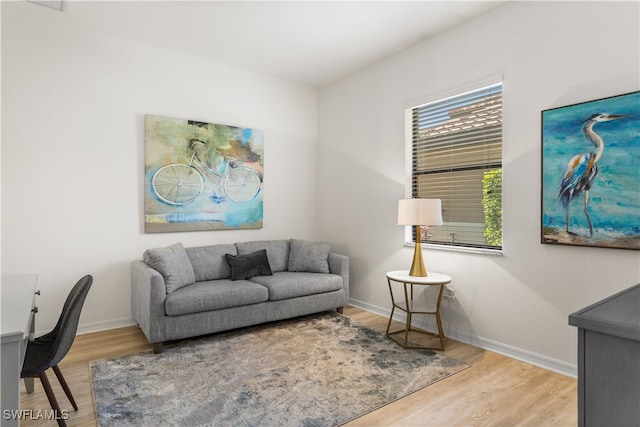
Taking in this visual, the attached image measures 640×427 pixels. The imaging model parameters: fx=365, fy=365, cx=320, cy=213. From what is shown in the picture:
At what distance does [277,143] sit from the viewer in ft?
15.6

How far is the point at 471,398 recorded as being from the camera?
2.30m

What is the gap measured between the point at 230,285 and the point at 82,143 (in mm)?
1955

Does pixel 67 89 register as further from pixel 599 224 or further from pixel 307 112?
pixel 599 224

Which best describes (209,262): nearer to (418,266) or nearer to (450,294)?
(418,266)

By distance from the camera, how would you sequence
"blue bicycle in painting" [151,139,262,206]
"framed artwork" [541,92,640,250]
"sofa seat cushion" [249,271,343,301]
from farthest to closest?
1. "blue bicycle in painting" [151,139,262,206]
2. "sofa seat cushion" [249,271,343,301]
3. "framed artwork" [541,92,640,250]

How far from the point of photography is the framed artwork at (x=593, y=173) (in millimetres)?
2311

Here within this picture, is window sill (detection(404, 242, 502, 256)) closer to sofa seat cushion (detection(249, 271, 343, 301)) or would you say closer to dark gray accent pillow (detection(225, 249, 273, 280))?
sofa seat cushion (detection(249, 271, 343, 301))

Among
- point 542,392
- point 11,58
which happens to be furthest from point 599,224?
point 11,58

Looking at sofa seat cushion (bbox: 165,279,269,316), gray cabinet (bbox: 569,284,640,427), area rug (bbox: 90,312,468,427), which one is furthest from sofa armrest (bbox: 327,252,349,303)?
gray cabinet (bbox: 569,284,640,427)

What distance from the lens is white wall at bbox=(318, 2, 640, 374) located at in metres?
2.46

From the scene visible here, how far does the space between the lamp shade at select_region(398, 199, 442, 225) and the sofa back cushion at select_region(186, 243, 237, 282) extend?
1.95 meters

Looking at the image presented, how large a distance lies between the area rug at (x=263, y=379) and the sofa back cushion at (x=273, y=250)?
965 millimetres

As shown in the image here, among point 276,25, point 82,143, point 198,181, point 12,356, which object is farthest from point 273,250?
point 12,356

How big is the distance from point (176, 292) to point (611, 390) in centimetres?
301
